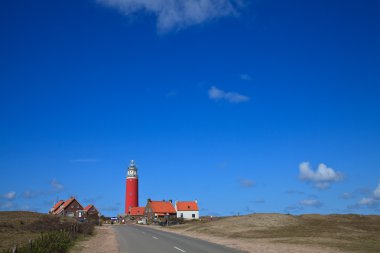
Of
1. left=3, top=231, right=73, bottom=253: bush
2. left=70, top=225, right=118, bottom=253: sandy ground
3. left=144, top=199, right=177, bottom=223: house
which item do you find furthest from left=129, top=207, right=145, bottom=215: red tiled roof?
left=3, top=231, right=73, bottom=253: bush

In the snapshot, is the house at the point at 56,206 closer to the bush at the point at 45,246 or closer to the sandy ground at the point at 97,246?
the sandy ground at the point at 97,246

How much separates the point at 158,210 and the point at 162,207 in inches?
84.4

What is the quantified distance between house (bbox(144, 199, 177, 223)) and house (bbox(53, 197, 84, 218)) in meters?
18.3

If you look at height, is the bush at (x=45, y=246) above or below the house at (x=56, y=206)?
below

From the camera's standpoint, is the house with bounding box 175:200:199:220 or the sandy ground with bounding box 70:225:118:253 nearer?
the sandy ground with bounding box 70:225:118:253

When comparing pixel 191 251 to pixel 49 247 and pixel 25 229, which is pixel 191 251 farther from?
pixel 25 229

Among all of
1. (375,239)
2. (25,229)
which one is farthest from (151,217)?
(375,239)

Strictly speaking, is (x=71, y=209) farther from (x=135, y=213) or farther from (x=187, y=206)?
(x=187, y=206)

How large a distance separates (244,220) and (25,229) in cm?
2784

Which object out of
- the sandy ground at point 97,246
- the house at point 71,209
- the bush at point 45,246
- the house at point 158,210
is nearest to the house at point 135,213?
the house at point 158,210

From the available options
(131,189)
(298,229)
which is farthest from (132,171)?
(298,229)

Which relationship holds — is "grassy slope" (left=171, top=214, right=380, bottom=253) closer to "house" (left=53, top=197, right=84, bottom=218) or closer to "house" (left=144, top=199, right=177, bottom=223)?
"house" (left=144, top=199, right=177, bottom=223)

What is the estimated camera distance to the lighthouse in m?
115

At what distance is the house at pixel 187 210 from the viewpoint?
358 feet
